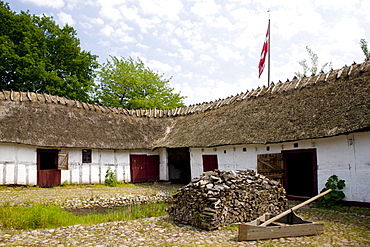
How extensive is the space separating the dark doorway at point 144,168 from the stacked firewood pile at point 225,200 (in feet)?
37.9

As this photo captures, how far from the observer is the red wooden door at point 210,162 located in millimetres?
17062

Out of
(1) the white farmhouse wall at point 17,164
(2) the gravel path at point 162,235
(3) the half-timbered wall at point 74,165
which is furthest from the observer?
(3) the half-timbered wall at point 74,165

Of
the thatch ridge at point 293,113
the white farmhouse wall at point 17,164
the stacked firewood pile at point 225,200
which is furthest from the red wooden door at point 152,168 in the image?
the stacked firewood pile at point 225,200

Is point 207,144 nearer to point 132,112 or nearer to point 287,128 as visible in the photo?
point 287,128

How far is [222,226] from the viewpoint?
26.7 feet

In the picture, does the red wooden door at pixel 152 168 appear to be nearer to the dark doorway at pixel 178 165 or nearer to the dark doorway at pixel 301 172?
the dark doorway at pixel 178 165

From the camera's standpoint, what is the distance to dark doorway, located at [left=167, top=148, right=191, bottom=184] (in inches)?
824

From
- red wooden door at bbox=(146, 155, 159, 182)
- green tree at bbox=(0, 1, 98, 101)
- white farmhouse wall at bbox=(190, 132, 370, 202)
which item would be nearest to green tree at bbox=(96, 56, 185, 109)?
green tree at bbox=(0, 1, 98, 101)

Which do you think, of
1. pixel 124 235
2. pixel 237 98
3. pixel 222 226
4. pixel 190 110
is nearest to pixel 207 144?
pixel 237 98

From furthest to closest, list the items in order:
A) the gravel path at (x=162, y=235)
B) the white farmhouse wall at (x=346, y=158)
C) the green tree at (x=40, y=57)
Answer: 1. the green tree at (x=40, y=57)
2. the white farmhouse wall at (x=346, y=158)
3. the gravel path at (x=162, y=235)

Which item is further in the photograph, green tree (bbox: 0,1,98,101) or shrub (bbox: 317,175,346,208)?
green tree (bbox: 0,1,98,101)

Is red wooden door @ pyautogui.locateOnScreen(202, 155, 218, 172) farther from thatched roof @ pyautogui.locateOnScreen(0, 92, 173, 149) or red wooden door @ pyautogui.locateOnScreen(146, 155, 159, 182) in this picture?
red wooden door @ pyautogui.locateOnScreen(146, 155, 159, 182)

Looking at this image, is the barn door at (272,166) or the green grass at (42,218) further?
the barn door at (272,166)

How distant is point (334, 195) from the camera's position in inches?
432
